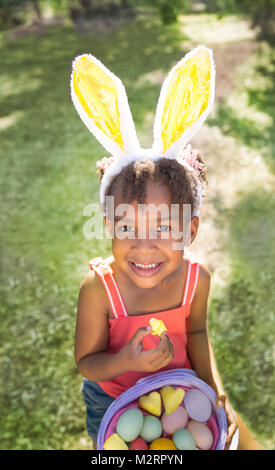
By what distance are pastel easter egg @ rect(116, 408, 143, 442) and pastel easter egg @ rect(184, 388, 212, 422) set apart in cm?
19

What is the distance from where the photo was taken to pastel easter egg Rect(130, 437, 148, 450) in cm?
137

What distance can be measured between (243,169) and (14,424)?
3.21 metres

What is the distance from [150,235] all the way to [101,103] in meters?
0.42

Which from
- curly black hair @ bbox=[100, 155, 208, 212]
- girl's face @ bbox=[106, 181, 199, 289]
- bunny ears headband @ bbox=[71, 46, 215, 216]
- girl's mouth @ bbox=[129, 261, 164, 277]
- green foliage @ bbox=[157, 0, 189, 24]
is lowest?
girl's mouth @ bbox=[129, 261, 164, 277]

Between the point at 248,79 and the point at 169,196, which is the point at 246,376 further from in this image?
the point at 248,79

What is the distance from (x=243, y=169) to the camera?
4172mm

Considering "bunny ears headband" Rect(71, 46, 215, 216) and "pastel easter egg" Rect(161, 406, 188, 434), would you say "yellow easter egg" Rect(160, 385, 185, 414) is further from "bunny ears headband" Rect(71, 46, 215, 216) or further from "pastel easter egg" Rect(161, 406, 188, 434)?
"bunny ears headband" Rect(71, 46, 215, 216)

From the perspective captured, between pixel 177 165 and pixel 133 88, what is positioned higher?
pixel 133 88

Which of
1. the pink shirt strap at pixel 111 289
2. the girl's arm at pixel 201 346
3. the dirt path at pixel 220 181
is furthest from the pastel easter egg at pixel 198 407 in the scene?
the dirt path at pixel 220 181

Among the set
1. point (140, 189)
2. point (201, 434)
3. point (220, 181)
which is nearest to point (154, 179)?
point (140, 189)

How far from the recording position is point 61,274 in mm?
3074

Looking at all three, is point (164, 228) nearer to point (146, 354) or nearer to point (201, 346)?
point (146, 354)

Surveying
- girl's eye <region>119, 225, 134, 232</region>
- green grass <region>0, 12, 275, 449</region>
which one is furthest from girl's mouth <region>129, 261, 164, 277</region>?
green grass <region>0, 12, 275, 449</region>

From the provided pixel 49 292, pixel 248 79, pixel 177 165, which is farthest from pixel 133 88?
pixel 177 165
